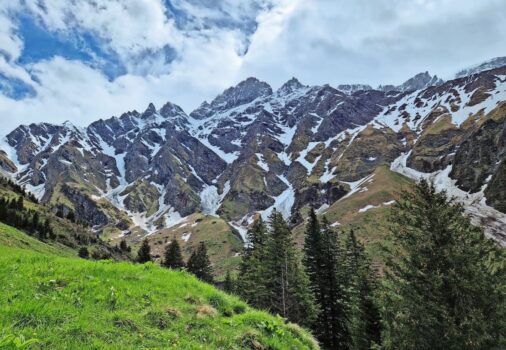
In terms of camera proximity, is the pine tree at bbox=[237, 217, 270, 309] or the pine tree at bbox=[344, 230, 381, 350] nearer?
the pine tree at bbox=[344, 230, 381, 350]

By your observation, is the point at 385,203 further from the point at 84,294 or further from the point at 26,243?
the point at 84,294

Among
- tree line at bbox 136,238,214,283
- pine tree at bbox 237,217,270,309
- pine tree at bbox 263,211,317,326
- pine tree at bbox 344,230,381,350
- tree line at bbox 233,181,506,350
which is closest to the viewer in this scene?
tree line at bbox 233,181,506,350

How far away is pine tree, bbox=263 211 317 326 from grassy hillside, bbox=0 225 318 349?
1221 inches

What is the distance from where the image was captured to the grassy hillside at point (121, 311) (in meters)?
8.37

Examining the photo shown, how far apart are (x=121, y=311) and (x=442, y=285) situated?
15.8 meters

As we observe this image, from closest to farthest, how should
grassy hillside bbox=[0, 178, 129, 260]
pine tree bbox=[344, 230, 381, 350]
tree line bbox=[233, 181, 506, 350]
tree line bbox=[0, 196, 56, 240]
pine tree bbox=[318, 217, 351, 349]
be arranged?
tree line bbox=[233, 181, 506, 350] < pine tree bbox=[344, 230, 381, 350] < pine tree bbox=[318, 217, 351, 349] < tree line bbox=[0, 196, 56, 240] < grassy hillside bbox=[0, 178, 129, 260]

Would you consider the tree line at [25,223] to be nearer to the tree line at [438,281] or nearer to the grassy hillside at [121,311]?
the grassy hillside at [121,311]

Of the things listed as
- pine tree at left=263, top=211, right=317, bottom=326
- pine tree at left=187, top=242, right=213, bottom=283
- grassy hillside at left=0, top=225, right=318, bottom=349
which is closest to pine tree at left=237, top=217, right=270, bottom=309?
pine tree at left=263, top=211, right=317, bottom=326

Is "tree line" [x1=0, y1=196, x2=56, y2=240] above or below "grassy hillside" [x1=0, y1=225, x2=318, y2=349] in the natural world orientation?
above

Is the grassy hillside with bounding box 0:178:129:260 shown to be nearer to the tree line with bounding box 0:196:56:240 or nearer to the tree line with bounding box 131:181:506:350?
the tree line with bounding box 0:196:56:240

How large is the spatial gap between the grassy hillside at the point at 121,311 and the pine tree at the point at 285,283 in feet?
102

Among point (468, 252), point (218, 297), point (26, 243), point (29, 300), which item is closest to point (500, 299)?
point (468, 252)

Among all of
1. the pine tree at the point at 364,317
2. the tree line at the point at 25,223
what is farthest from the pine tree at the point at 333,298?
the tree line at the point at 25,223

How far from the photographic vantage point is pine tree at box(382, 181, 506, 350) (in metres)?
17.6
